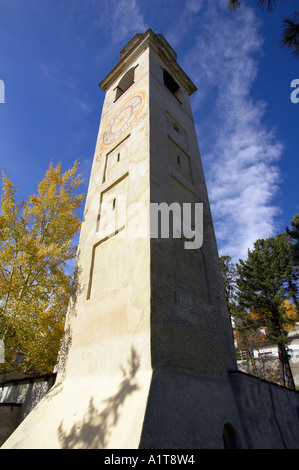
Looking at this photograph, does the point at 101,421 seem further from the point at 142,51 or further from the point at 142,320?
the point at 142,51

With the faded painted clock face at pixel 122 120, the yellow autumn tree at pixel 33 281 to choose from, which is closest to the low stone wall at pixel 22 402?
the yellow autumn tree at pixel 33 281

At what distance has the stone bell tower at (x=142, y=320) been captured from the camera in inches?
169

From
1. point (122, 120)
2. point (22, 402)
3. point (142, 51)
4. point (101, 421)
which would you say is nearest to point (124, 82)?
point (142, 51)

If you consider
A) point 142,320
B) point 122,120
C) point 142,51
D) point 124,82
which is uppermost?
point 142,51

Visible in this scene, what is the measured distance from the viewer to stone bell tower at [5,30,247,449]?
14.1ft

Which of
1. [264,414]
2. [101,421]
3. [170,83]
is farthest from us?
[170,83]

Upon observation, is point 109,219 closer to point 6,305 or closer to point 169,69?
point 6,305

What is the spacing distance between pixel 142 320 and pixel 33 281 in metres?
5.76

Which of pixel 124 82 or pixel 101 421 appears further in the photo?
pixel 124 82

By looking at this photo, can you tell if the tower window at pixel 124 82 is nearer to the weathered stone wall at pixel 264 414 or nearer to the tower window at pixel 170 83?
the tower window at pixel 170 83

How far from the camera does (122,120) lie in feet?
35.4

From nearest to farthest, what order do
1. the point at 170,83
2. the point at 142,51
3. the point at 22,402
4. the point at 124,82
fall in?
the point at 22,402 < the point at 142,51 < the point at 124,82 < the point at 170,83

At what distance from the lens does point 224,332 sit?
7027 millimetres

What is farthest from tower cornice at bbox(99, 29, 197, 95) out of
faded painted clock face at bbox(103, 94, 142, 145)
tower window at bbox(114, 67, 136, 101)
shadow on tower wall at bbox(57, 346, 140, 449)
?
shadow on tower wall at bbox(57, 346, 140, 449)
